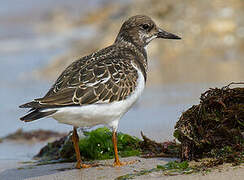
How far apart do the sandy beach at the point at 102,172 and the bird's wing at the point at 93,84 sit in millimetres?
573

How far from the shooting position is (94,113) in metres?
4.07

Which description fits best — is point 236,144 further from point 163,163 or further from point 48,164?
point 48,164

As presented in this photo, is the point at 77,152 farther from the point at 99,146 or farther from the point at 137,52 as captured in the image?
the point at 137,52

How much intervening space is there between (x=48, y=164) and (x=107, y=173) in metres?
0.92

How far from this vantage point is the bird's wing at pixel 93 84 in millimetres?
4000

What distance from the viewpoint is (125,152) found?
4.57 metres

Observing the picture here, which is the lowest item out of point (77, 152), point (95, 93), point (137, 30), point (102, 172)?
point (102, 172)

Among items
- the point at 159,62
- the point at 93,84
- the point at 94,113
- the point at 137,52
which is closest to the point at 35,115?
the point at 94,113

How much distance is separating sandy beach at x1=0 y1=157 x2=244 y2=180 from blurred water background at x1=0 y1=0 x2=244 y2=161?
0.80 m

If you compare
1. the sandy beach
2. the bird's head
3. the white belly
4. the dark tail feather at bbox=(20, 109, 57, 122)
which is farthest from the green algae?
the bird's head

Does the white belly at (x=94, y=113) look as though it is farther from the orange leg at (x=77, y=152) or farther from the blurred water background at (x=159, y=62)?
the blurred water background at (x=159, y=62)

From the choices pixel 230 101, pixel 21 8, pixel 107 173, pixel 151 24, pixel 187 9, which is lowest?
pixel 107 173

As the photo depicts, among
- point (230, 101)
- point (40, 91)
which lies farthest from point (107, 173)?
point (40, 91)

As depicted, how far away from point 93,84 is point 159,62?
511 centimetres
